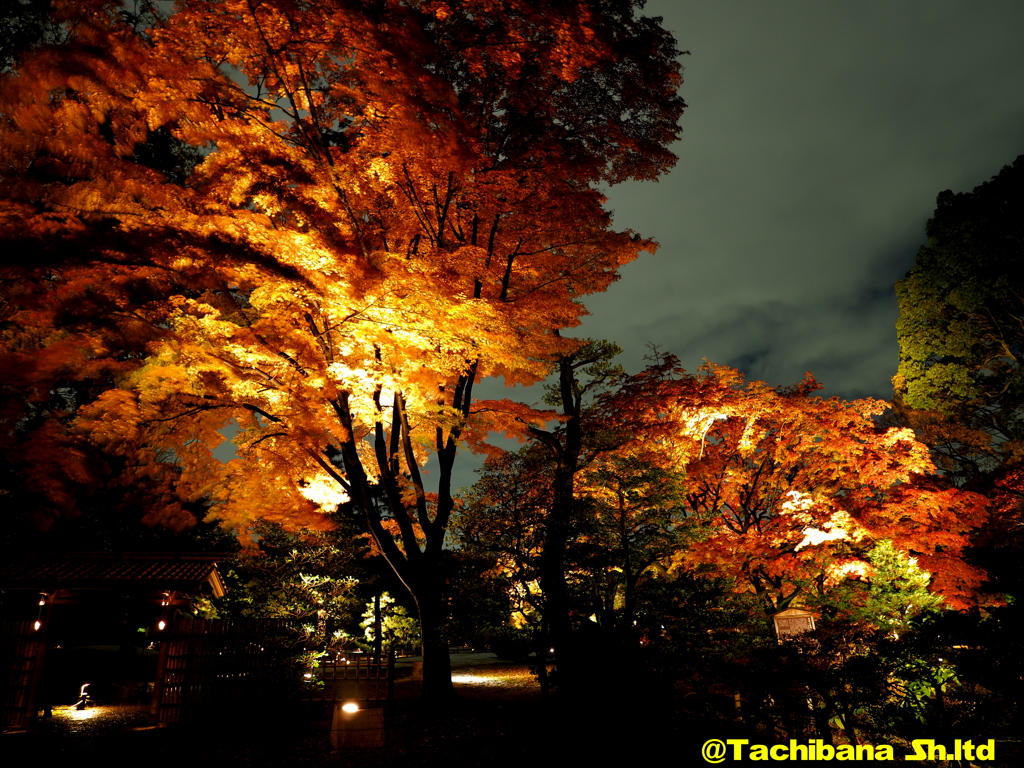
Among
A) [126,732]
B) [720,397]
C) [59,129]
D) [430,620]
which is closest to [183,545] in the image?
[126,732]

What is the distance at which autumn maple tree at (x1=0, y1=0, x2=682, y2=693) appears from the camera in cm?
614

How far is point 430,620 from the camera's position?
27.6 ft

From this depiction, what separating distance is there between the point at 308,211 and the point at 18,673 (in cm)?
947

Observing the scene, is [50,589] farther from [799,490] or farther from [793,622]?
[799,490]

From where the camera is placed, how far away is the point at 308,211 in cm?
766

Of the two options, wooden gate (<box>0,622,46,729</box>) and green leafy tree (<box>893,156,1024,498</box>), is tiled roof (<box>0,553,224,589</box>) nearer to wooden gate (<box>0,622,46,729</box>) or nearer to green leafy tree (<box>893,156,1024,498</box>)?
wooden gate (<box>0,622,46,729</box>)

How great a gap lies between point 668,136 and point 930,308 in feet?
39.9

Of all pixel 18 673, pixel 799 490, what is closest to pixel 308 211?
pixel 18 673

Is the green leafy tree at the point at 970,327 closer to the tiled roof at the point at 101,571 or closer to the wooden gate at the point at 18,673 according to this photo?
the tiled roof at the point at 101,571

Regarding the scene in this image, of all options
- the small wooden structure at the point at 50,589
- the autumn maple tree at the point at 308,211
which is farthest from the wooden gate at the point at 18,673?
the autumn maple tree at the point at 308,211

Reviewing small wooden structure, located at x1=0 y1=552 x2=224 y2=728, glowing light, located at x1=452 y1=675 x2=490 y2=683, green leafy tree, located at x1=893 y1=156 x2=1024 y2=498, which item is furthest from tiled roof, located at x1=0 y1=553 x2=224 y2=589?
green leafy tree, located at x1=893 y1=156 x2=1024 y2=498

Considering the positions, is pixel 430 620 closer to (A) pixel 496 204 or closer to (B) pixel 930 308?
(A) pixel 496 204

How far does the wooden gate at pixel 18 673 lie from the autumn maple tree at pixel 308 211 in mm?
3121

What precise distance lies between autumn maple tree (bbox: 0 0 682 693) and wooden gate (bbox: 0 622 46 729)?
10.2 ft
